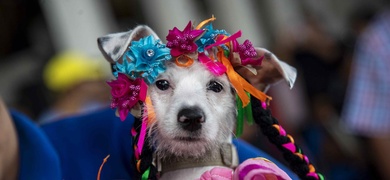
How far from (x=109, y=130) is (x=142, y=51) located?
336 millimetres

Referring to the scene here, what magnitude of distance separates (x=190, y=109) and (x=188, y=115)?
0.02 metres

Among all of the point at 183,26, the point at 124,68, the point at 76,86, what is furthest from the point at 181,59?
the point at 76,86

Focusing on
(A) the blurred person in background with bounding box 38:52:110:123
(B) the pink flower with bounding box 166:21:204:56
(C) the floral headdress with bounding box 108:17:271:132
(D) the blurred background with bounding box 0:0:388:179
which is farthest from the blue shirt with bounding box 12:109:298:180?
(A) the blurred person in background with bounding box 38:52:110:123

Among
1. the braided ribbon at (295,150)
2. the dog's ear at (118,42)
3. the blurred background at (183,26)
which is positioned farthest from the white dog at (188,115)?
the blurred background at (183,26)

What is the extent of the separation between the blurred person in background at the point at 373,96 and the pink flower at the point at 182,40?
2090 millimetres

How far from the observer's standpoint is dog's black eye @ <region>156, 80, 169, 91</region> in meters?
1.69

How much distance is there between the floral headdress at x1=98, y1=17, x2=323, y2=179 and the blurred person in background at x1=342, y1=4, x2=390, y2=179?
1.93m

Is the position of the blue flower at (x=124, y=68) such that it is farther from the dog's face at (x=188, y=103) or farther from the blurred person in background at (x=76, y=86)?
the blurred person in background at (x=76, y=86)

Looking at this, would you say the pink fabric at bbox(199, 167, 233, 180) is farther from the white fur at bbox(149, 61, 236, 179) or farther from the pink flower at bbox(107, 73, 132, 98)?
the pink flower at bbox(107, 73, 132, 98)

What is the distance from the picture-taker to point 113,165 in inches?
69.1

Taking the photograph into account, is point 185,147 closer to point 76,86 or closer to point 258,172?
point 258,172

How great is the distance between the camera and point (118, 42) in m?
1.70

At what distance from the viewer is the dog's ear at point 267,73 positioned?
1733 mm

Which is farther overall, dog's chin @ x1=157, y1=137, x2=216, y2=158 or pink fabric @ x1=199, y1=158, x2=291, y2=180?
dog's chin @ x1=157, y1=137, x2=216, y2=158
